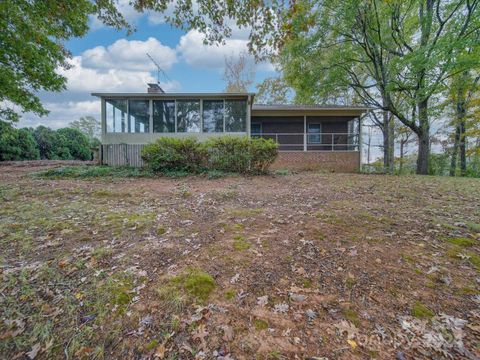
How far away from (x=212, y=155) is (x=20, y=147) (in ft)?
45.9

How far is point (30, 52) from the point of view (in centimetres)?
762

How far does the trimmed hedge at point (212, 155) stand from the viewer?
837cm

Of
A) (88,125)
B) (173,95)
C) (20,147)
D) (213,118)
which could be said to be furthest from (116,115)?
(88,125)

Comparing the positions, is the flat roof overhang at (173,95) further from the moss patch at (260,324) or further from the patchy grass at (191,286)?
the moss patch at (260,324)

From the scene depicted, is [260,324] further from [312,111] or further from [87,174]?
[312,111]

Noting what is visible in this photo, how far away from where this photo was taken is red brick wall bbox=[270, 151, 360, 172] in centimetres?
1256

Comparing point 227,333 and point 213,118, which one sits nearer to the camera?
point 227,333

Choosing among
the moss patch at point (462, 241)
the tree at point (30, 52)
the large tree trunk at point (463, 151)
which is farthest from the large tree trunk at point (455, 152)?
the tree at point (30, 52)

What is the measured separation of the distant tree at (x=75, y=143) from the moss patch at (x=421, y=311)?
70.1ft

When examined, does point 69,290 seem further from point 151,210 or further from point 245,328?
point 151,210

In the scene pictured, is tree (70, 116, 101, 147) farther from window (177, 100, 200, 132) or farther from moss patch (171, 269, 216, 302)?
moss patch (171, 269, 216, 302)

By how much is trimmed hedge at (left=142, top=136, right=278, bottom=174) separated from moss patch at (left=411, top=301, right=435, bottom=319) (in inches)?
269

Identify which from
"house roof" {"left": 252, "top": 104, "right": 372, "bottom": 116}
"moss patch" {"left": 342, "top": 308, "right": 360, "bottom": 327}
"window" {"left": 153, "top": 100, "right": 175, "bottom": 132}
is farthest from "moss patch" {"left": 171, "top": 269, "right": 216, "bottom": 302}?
"house roof" {"left": 252, "top": 104, "right": 372, "bottom": 116}

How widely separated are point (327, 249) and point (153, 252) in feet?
6.65
